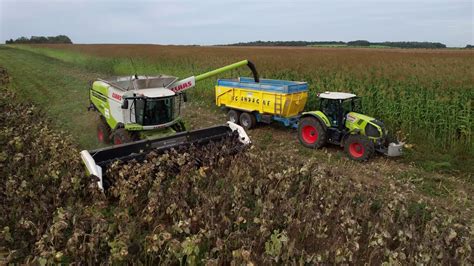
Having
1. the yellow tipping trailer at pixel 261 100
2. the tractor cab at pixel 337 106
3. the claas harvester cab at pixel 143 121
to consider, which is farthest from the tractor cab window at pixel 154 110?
the tractor cab at pixel 337 106

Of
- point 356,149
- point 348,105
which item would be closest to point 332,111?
point 348,105

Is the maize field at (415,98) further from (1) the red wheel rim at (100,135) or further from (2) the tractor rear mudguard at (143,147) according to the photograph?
(2) the tractor rear mudguard at (143,147)

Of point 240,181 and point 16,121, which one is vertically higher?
point 16,121

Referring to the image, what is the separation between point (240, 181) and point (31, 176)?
10.1 feet

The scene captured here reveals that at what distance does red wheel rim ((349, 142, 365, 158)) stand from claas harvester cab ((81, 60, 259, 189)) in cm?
280

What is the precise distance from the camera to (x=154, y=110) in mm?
6773

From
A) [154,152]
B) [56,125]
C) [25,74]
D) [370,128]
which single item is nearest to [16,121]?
[56,125]

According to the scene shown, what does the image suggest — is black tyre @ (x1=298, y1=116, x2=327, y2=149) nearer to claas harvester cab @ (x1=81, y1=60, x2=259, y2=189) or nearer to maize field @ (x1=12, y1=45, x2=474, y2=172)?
maize field @ (x1=12, y1=45, x2=474, y2=172)

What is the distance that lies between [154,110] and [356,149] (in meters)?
4.60

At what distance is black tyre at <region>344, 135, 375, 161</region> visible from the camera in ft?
24.0

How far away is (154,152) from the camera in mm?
5066

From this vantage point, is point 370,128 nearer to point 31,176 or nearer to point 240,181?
point 240,181

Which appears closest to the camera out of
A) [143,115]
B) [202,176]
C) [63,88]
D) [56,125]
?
[202,176]

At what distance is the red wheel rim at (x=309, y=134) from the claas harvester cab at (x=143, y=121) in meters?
2.68
